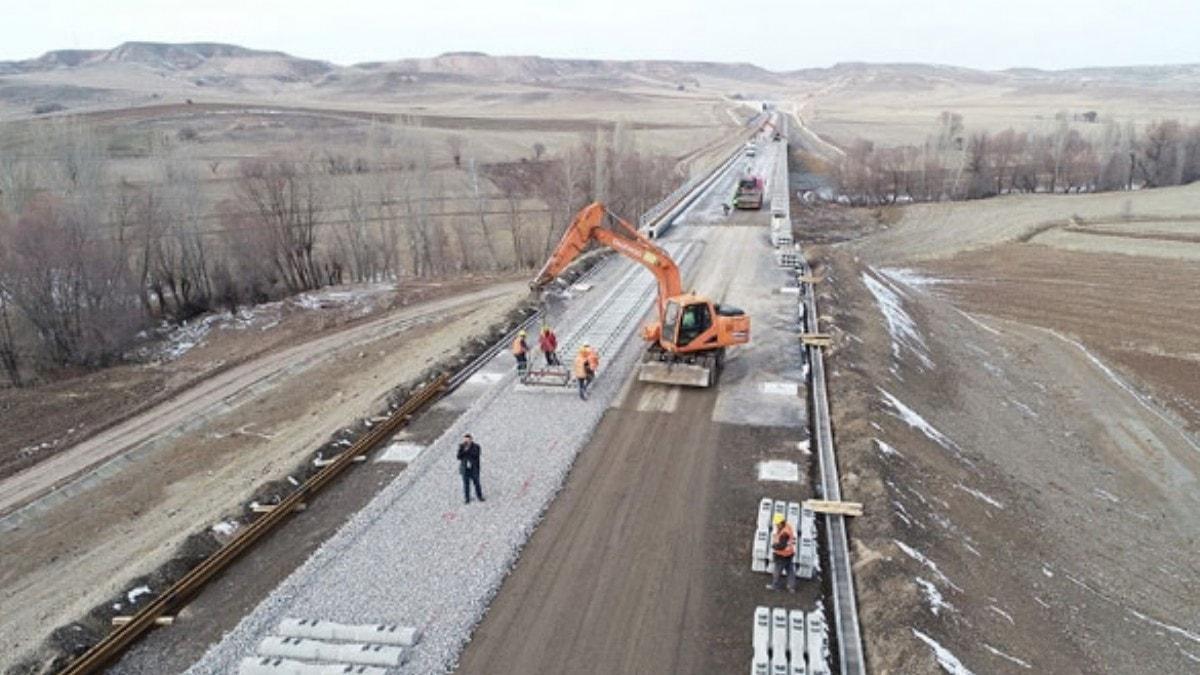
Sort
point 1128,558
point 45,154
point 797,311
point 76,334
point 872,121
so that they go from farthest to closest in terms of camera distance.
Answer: point 872,121, point 45,154, point 76,334, point 797,311, point 1128,558

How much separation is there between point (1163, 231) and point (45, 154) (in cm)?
8091

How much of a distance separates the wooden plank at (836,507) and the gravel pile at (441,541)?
5.46 meters

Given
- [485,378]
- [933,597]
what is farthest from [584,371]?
[933,597]

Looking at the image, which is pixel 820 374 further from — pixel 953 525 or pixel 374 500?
pixel 374 500

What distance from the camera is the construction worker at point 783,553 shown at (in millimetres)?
14094

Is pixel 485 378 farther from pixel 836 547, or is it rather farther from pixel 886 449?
pixel 836 547

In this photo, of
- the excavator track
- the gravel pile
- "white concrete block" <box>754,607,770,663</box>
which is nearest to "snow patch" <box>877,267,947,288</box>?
the excavator track

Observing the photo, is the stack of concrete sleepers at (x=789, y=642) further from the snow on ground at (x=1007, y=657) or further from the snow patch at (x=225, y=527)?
the snow patch at (x=225, y=527)

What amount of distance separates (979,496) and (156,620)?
1851 centimetres

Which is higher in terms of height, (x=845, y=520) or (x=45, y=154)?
(x=45, y=154)

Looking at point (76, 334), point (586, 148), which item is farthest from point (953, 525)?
point (586, 148)

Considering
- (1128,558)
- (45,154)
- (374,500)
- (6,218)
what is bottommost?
(1128,558)

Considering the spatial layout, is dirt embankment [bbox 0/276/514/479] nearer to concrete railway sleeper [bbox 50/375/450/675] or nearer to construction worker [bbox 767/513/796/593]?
concrete railway sleeper [bbox 50/375/450/675]

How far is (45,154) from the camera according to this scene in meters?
54.2
